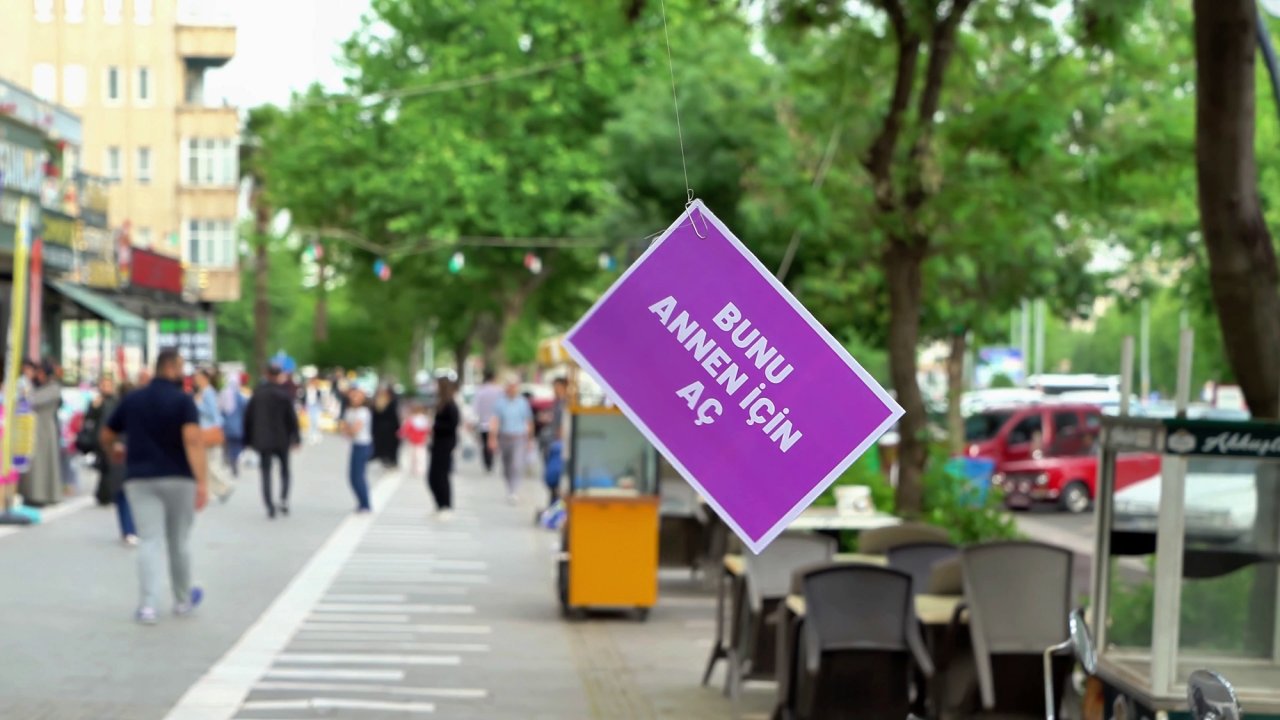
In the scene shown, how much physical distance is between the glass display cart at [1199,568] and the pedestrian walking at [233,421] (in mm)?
25281

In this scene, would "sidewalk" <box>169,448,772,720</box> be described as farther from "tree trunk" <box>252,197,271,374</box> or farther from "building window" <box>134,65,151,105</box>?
"tree trunk" <box>252,197,271,374</box>

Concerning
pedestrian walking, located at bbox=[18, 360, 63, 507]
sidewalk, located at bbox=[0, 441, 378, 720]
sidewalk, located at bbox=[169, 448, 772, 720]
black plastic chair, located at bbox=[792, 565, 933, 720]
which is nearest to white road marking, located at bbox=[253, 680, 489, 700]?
sidewalk, located at bbox=[169, 448, 772, 720]

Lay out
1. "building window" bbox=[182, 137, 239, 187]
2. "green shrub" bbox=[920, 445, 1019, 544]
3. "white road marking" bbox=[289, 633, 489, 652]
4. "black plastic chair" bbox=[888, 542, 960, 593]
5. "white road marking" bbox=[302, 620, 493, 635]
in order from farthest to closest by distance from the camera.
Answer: "building window" bbox=[182, 137, 239, 187]
"green shrub" bbox=[920, 445, 1019, 544]
"white road marking" bbox=[302, 620, 493, 635]
"white road marking" bbox=[289, 633, 489, 652]
"black plastic chair" bbox=[888, 542, 960, 593]

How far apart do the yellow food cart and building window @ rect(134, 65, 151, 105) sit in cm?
3126

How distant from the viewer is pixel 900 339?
687 inches

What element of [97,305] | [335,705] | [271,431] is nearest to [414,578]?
[271,431]

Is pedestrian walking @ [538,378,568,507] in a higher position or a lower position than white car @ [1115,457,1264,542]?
lower

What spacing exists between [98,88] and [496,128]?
9.42 m

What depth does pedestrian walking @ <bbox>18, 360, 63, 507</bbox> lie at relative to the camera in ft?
78.6

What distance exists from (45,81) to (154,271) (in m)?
8.38

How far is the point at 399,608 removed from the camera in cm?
1650

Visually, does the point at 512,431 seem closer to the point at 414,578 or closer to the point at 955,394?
the point at 955,394

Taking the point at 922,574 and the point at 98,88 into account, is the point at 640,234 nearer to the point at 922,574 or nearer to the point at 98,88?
the point at 98,88

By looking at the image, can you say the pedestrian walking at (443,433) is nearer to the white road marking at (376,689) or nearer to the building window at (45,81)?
the white road marking at (376,689)
